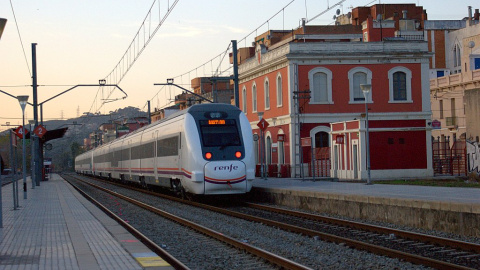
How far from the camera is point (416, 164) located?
4397 cm

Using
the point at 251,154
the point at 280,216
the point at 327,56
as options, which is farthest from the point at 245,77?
the point at 280,216

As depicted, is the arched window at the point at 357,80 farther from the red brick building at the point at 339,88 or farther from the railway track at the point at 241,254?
the railway track at the point at 241,254

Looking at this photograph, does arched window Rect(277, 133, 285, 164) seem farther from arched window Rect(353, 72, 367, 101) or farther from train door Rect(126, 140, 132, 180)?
train door Rect(126, 140, 132, 180)

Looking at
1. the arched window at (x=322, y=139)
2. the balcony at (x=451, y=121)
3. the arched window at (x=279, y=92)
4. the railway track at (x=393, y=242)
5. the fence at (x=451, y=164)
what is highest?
the arched window at (x=279, y=92)

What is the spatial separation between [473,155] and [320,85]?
11.8 metres

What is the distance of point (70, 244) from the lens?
14070 mm

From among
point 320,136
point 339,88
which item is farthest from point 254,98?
point 339,88

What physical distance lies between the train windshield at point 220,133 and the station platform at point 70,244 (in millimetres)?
5447

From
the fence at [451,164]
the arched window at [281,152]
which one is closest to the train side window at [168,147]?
the arched window at [281,152]

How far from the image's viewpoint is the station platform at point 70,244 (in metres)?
11.5

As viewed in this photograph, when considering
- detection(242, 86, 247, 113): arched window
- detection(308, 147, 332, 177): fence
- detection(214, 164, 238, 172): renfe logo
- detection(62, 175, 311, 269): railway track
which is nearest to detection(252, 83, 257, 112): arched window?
detection(242, 86, 247, 113): arched window

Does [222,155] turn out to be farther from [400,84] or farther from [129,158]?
[400,84]

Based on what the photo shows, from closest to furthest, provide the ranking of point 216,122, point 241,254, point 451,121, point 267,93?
point 241,254, point 216,122, point 267,93, point 451,121

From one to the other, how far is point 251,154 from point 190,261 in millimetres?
13437
